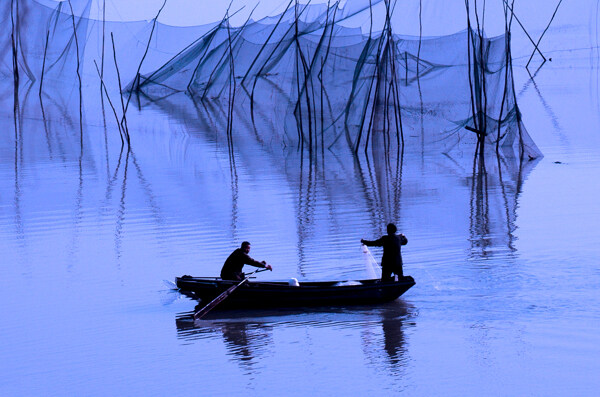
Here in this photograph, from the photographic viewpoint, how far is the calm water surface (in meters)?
7.23

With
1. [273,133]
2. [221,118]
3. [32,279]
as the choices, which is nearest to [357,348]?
[32,279]

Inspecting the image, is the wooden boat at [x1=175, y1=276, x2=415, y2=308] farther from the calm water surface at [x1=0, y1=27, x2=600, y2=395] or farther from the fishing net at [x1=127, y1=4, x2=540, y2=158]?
the fishing net at [x1=127, y1=4, x2=540, y2=158]

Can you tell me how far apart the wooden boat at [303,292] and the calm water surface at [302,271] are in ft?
0.39

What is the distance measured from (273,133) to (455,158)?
6.30 m

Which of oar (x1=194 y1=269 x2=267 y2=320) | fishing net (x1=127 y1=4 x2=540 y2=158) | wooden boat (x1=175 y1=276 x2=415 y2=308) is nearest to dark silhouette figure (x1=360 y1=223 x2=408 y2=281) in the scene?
wooden boat (x1=175 y1=276 x2=415 y2=308)

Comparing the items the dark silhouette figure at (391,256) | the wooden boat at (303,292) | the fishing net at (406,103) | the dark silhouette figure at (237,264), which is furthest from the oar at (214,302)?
the fishing net at (406,103)

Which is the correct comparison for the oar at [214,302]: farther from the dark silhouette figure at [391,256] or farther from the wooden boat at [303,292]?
the dark silhouette figure at [391,256]

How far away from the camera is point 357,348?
770 cm

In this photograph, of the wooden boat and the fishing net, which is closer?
the wooden boat

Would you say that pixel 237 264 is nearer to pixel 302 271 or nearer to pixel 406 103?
pixel 302 271

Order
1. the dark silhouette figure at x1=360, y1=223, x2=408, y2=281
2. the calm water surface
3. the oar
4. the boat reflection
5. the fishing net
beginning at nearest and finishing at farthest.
Result: the calm water surface < the boat reflection < the oar < the dark silhouette figure at x1=360, y1=223, x2=408, y2=281 < the fishing net

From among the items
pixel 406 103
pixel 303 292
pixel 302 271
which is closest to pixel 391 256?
pixel 303 292

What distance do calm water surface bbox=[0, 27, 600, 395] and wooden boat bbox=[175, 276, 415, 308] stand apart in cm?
12

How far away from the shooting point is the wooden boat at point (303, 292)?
8.80m
